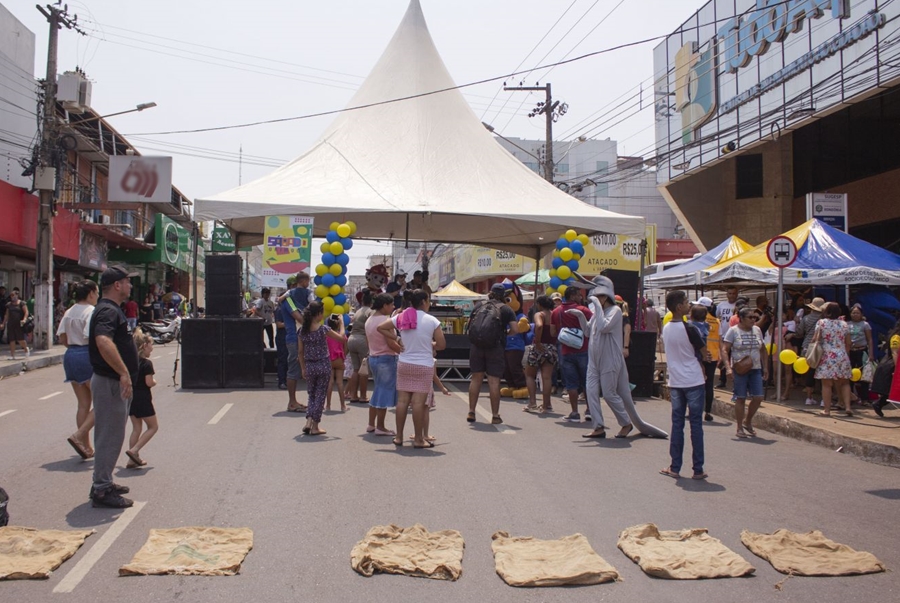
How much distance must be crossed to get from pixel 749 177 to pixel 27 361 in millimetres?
21680

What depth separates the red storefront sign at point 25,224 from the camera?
73.8 ft

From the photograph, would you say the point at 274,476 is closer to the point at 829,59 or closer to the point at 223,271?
the point at 223,271

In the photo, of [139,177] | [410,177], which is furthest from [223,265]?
[139,177]

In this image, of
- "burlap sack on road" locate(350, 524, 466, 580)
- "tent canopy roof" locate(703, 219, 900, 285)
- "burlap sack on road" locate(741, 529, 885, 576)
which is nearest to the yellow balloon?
"tent canopy roof" locate(703, 219, 900, 285)

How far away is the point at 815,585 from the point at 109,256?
3760 cm

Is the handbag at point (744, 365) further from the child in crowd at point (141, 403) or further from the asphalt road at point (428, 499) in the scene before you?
the child in crowd at point (141, 403)

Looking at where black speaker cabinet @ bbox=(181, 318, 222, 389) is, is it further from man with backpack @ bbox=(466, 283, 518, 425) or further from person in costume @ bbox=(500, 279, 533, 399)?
man with backpack @ bbox=(466, 283, 518, 425)

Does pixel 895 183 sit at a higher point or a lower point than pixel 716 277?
higher

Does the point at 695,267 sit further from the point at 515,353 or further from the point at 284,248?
the point at 284,248

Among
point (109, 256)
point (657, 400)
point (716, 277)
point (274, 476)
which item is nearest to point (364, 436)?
point (274, 476)

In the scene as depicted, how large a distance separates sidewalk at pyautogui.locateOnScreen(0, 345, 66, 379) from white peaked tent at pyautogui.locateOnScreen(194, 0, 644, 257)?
19.3 feet

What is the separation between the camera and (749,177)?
25078 mm

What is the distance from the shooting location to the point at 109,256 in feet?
122

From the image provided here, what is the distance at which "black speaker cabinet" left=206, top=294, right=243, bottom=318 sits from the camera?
13656 mm
